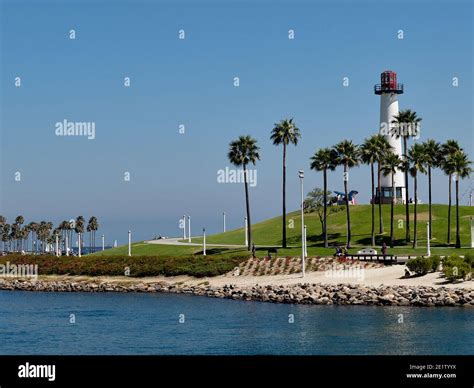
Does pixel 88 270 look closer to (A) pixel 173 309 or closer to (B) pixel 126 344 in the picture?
(A) pixel 173 309

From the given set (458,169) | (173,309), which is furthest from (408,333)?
(458,169)

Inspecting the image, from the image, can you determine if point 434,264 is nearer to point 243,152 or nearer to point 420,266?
point 420,266

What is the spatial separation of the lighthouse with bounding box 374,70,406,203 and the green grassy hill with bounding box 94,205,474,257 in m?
3.05

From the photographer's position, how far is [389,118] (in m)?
118

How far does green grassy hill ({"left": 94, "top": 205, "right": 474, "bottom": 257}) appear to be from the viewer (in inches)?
3772

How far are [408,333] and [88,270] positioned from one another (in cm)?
5243

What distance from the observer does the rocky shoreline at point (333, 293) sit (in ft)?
195

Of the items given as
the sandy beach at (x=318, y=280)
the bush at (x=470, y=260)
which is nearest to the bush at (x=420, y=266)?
the sandy beach at (x=318, y=280)

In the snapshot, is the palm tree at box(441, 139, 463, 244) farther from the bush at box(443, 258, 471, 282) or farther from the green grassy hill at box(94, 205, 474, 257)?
the bush at box(443, 258, 471, 282)

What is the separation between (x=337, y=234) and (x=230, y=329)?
5753 centimetres
